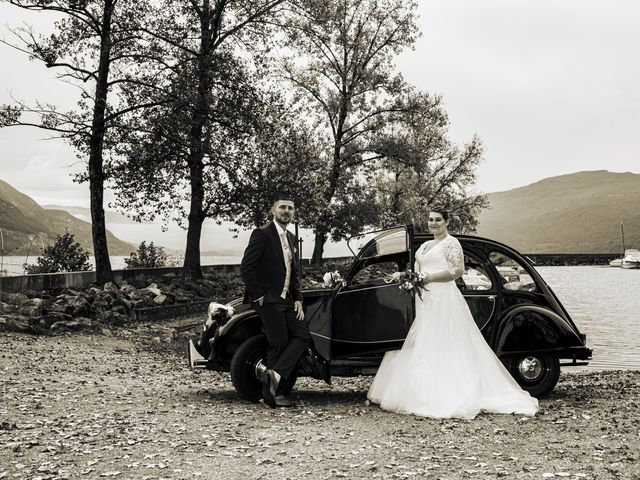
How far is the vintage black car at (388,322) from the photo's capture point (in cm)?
861

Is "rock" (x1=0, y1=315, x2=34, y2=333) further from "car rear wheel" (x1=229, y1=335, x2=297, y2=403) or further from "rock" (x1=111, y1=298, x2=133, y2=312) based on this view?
"car rear wheel" (x1=229, y1=335, x2=297, y2=403)

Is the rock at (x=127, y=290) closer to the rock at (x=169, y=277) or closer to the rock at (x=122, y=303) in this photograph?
the rock at (x=122, y=303)

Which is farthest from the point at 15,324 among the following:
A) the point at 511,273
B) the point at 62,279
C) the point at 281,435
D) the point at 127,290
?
the point at 511,273

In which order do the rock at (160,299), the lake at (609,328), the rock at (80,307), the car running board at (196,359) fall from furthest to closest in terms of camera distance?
the rock at (160,299) → the rock at (80,307) → the lake at (609,328) → the car running board at (196,359)

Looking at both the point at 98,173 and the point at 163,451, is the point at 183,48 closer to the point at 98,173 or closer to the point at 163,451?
the point at 98,173

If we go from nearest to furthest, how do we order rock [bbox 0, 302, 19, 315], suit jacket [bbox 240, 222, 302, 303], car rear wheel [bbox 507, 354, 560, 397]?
suit jacket [bbox 240, 222, 302, 303] < car rear wheel [bbox 507, 354, 560, 397] < rock [bbox 0, 302, 19, 315]

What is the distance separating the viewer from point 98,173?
22.6m

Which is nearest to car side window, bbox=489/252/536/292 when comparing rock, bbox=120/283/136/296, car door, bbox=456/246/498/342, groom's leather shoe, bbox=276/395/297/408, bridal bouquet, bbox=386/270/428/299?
car door, bbox=456/246/498/342

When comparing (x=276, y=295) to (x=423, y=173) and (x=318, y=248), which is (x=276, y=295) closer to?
(x=318, y=248)

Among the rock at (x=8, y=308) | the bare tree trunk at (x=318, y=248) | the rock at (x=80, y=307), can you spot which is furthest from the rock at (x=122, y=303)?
the bare tree trunk at (x=318, y=248)

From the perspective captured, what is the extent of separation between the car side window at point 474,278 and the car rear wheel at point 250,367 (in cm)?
260

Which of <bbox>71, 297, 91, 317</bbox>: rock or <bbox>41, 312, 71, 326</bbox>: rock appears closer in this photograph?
<bbox>41, 312, 71, 326</bbox>: rock

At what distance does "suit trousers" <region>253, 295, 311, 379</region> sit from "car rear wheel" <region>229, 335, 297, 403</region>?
39cm

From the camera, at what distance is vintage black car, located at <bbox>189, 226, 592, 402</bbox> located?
8609 mm
